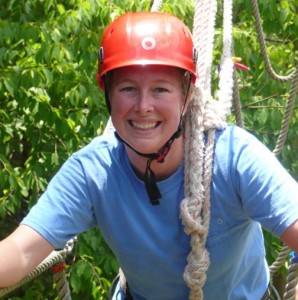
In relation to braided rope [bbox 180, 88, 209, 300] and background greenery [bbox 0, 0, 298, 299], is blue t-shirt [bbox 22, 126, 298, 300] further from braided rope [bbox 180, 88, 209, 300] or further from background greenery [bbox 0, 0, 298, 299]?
background greenery [bbox 0, 0, 298, 299]

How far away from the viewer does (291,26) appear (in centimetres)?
402

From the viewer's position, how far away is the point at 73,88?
362 cm

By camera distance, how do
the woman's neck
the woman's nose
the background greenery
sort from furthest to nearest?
1. the background greenery
2. the woman's neck
3. the woman's nose

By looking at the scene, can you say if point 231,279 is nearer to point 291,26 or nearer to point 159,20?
point 159,20

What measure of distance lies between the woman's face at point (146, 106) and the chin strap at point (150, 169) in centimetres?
2

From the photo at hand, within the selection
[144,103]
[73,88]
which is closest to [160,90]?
[144,103]

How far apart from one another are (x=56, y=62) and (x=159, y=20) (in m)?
1.76

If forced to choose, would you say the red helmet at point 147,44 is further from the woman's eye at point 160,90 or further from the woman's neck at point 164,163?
the woman's neck at point 164,163

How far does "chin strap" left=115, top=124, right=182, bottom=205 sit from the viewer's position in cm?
192

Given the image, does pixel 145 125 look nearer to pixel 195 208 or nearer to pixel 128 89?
pixel 128 89

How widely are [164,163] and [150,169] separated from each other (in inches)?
1.5

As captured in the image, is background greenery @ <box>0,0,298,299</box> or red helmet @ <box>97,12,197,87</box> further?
background greenery @ <box>0,0,298,299</box>

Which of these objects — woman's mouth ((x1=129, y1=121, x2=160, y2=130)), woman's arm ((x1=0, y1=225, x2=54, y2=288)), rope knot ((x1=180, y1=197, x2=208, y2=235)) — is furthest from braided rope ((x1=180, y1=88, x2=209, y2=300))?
woman's arm ((x1=0, y1=225, x2=54, y2=288))

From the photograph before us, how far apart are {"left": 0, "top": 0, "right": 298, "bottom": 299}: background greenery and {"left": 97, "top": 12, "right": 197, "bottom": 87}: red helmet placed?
155 cm
